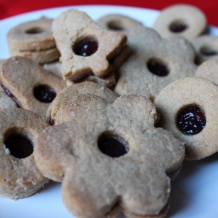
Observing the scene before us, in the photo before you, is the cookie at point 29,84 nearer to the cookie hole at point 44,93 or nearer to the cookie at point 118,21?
the cookie hole at point 44,93

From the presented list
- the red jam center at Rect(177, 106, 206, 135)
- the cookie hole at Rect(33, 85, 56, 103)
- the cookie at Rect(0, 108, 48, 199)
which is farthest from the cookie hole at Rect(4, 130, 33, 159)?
the red jam center at Rect(177, 106, 206, 135)

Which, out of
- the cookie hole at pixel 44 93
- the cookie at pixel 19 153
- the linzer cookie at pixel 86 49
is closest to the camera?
the cookie at pixel 19 153

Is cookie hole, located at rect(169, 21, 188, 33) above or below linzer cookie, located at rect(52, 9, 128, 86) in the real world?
below

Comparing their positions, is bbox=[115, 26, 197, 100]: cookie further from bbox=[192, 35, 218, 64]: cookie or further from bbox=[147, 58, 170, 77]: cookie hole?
bbox=[192, 35, 218, 64]: cookie

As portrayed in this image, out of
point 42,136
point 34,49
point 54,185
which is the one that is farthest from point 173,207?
point 34,49

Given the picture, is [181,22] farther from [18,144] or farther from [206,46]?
[18,144]

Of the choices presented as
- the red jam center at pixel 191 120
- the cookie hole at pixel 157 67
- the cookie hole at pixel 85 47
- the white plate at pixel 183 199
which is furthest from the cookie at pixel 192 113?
the cookie hole at pixel 85 47
